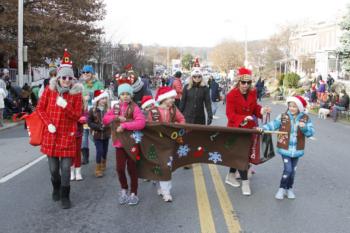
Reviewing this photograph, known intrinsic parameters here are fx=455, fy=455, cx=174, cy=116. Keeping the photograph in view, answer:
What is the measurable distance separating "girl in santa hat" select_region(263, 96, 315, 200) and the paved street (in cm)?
56

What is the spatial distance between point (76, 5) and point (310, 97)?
15.1 metres

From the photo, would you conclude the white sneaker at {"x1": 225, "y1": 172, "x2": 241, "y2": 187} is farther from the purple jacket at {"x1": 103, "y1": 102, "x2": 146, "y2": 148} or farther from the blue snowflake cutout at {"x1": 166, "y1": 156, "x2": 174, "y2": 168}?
the purple jacket at {"x1": 103, "y1": 102, "x2": 146, "y2": 148}

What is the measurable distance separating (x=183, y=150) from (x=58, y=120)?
181 centimetres

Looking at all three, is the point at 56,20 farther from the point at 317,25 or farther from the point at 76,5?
the point at 317,25

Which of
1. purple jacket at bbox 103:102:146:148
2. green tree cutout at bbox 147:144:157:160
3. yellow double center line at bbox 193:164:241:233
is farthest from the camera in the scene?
green tree cutout at bbox 147:144:157:160

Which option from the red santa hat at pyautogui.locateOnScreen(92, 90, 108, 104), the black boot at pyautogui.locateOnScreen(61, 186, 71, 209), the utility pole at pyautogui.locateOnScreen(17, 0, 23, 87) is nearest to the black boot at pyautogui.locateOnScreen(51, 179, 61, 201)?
the black boot at pyautogui.locateOnScreen(61, 186, 71, 209)

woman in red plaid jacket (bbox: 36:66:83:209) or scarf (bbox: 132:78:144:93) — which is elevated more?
scarf (bbox: 132:78:144:93)

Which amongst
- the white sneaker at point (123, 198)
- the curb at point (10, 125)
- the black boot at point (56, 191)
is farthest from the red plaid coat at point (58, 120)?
the curb at point (10, 125)

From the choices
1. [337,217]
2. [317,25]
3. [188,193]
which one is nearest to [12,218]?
[188,193]

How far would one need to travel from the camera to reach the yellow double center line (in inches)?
213

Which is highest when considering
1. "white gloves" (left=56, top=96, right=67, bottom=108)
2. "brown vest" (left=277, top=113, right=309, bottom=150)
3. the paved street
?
"white gloves" (left=56, top=96, right=67, bottom=108)

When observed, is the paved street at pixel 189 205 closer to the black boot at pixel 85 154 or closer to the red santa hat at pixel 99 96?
the black boot at pixel 85 154

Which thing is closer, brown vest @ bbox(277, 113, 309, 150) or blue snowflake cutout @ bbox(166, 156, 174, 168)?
blue snowflake cutout @ bbox(166, 156, 174, 168)

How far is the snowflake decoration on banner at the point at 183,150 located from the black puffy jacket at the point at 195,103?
1.93 m
